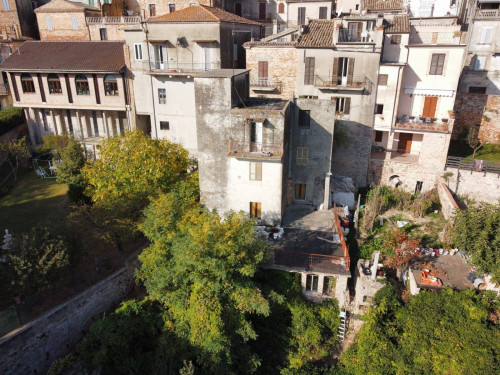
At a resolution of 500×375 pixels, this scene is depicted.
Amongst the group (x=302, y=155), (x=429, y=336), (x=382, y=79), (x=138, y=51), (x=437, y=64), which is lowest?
(x=429, y=336)

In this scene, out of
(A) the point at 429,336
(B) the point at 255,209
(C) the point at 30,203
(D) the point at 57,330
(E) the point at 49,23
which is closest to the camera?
(A) the point at 429,336

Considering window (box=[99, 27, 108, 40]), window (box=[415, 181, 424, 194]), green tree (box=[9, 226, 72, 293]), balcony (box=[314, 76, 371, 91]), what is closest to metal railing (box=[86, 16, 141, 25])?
window (box=[99, 27, 108, 40])

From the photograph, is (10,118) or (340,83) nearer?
(340,83)

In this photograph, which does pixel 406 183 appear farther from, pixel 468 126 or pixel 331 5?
pixel 331 5

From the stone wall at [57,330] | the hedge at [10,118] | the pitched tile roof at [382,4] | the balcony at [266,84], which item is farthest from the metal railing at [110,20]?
the stone wall at [57,330]

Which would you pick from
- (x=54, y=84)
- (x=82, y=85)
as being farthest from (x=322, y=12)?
(x=54, y=84)

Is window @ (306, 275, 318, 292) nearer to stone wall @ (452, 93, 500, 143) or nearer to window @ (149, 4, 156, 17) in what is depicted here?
stone wall @ (452, 93, 500, 143)

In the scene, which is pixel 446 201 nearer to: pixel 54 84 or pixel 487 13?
pixel 487 13
